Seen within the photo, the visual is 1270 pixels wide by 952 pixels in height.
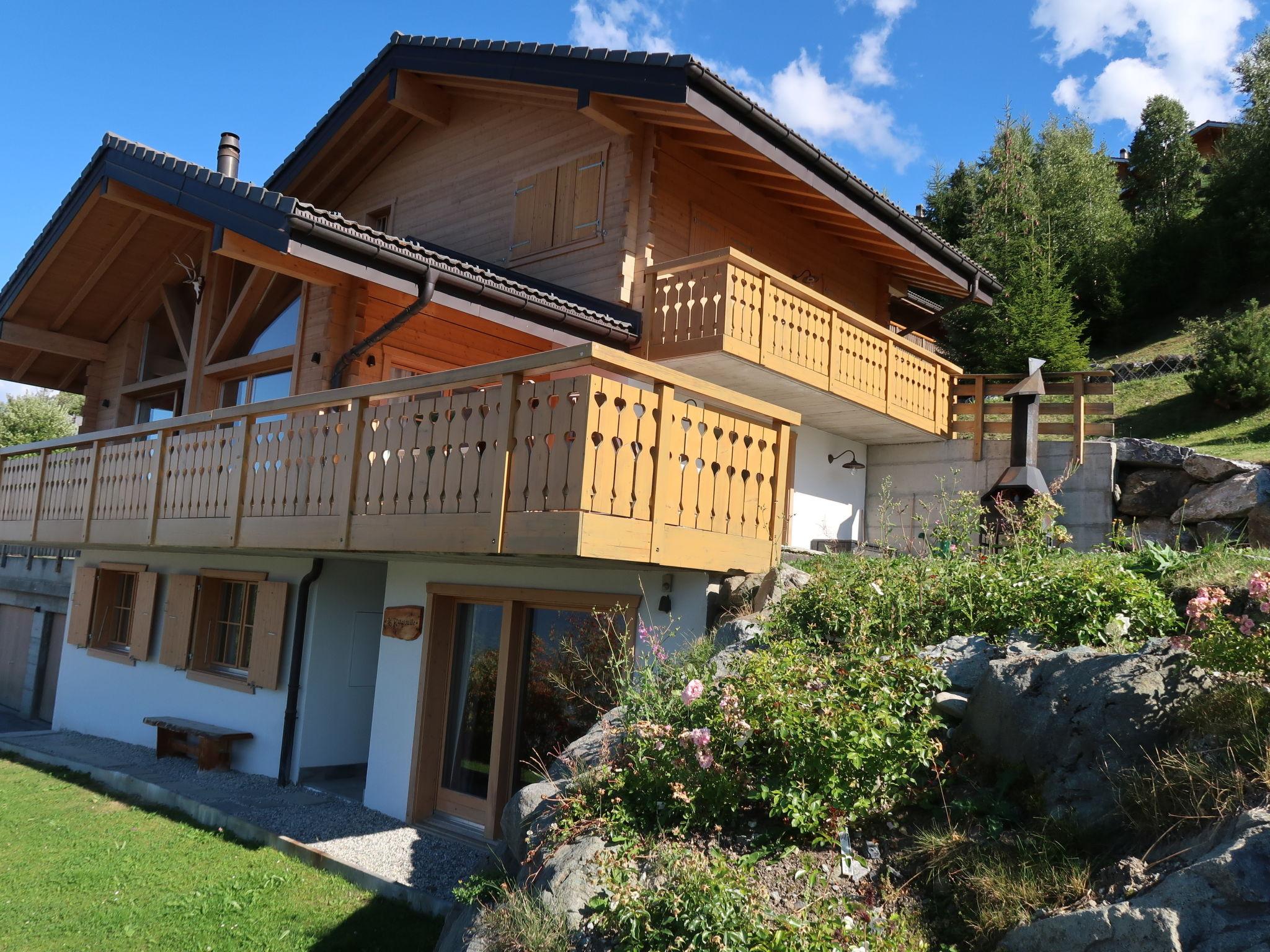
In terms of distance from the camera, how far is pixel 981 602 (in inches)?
251

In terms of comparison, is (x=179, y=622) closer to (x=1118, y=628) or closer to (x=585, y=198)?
(x=585, y=198)

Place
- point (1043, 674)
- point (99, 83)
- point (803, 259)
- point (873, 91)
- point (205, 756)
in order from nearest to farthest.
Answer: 1. point (1043, 674)
2. point (205, 756)
3. point (803, 259)
4. point (99, 83)
5. point (873, 91)

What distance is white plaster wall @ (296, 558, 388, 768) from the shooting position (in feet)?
35.3

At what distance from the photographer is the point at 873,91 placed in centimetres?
7144

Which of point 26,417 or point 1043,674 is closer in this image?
point 1043,674

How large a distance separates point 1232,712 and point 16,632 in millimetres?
19301

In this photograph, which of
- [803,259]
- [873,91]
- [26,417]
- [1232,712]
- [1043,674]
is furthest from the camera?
[873,91]

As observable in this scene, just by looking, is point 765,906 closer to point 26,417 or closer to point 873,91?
point 26,417

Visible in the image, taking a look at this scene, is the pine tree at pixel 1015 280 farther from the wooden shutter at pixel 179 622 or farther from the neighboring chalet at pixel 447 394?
the wooden shutter at pixel 179 622

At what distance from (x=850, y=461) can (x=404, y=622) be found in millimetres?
7283

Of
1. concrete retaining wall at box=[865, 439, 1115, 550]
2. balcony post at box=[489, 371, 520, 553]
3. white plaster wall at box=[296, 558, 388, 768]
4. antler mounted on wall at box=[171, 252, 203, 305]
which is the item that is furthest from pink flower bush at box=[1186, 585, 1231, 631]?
antler mounted on wall at box=[171, 252, 203, 305]

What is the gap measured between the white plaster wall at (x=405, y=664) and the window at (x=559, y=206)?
A: 5.11 metres

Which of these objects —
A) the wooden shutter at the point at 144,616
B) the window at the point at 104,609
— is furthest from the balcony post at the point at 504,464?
the window at the point at 104,609

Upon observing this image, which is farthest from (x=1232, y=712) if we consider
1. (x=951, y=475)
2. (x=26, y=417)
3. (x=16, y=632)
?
(x=26, y=417)
